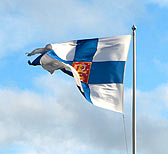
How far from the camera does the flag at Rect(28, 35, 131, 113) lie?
2180 centimetres

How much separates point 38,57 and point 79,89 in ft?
11.0

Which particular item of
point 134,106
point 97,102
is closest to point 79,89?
point 97,102

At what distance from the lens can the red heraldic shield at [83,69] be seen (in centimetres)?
2272

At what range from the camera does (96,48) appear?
23719 mm

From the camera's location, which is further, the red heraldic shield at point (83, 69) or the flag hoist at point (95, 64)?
the red heraldic shield at point (83, 69)

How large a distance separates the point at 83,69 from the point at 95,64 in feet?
2.24

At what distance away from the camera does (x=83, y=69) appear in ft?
75.9

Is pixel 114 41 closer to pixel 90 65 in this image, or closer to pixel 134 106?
pixel 90 65

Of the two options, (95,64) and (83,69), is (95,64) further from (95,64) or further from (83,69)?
(83,69)

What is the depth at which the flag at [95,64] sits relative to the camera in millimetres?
21797

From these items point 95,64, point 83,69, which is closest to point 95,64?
point 95,64

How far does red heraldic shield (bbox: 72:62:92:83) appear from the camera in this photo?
2272 centimetres

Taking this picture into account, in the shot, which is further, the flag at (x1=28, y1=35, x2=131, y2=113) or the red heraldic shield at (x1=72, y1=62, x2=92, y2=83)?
the red heraldic shield at (x1=72, y1=62, x2=92, y2=83)

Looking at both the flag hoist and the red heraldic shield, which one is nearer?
the flag hoist
